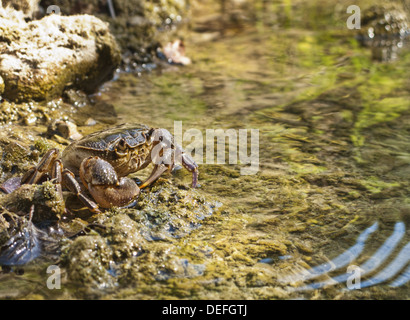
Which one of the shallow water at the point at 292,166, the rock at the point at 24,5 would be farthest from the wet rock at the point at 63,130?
the rock at the point at 24,5

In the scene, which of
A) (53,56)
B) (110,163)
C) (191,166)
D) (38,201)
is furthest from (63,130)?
(38,201)

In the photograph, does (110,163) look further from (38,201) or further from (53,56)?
(53,56)

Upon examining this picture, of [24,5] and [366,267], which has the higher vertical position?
[24,5]

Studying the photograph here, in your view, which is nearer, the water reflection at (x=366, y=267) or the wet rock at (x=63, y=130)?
the water reflection at (x=366, y=267)

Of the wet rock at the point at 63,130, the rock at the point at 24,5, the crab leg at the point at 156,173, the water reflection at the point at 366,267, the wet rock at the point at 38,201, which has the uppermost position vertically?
the rock at the point at 24,5

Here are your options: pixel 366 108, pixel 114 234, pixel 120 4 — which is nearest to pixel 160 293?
pixel 114 234

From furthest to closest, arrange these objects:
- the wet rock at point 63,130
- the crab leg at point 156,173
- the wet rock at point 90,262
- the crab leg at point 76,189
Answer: the wet rock at point 63,130 → the crab leg at point 156,173 → the crab leg at point 76,189 → the wet rock at point 90,262

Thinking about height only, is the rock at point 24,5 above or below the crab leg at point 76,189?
above

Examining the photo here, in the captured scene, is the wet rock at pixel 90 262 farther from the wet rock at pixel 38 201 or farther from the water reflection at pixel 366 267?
the water reflection at pixel 366 267

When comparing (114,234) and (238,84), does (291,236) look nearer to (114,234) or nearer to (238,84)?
(114,234)
